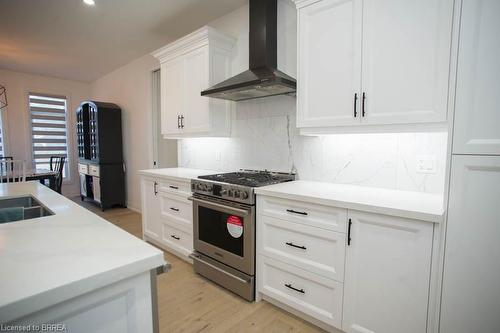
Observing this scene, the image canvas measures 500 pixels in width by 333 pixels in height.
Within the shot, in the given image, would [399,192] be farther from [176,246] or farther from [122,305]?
[176,246]

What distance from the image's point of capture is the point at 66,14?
295 centimetres

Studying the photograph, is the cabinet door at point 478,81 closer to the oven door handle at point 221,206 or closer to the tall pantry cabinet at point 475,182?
the tall pantry cabinet at point 475,182

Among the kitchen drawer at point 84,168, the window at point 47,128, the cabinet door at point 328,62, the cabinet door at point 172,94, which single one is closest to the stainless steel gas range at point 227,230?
the cabinet door at point 328,62

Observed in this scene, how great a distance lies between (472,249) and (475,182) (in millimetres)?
319

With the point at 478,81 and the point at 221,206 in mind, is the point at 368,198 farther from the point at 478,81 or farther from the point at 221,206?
the point at 221,206

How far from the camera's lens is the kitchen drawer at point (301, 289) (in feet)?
5.57

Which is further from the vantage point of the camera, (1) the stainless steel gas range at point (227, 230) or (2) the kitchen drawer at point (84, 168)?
(2) the kitchen drawer at point (84, 168)

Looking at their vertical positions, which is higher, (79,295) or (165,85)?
(165,85)

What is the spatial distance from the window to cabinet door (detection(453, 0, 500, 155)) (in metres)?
7.06

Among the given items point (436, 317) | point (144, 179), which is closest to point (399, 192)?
point (436, 317)

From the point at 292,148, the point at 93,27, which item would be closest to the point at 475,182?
the point at 292,148

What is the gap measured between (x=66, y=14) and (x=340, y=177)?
3425mm

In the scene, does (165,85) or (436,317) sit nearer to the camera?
(436,317)

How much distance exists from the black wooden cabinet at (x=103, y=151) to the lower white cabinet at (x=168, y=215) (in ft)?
6.89
